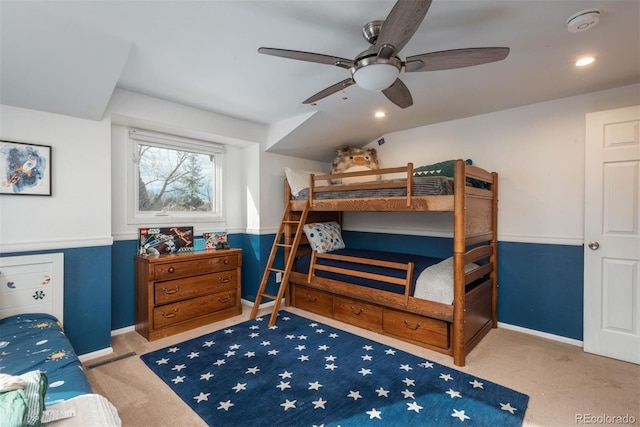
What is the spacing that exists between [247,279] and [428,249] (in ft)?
7.63

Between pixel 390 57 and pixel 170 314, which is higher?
pixel 390 57

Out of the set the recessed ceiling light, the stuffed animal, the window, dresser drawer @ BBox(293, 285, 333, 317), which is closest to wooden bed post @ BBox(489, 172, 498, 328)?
the recessed ceiling light

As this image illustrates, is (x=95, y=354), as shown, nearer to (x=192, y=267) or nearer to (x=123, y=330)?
(x=123, y=330)

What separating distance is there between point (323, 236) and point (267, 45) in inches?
91.6

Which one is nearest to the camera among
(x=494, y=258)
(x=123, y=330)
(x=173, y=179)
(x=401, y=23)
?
(x=401, y=23)

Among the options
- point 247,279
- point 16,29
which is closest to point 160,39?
point 16,29

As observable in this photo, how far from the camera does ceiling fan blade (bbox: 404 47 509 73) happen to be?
1502 mm

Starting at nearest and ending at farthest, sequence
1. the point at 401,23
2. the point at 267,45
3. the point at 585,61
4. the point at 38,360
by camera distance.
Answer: the point at 401,23
the point at 38,360
the point at 267,45
the point at 585,61

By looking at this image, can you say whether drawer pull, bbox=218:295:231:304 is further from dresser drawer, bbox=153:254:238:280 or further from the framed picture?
the framed picture

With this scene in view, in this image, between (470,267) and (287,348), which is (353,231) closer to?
(470,267)

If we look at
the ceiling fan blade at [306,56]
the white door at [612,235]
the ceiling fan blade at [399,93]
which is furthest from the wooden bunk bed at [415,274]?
the ceiling fan blade at [306,56]

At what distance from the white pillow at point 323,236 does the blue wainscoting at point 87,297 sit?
2.05 meters

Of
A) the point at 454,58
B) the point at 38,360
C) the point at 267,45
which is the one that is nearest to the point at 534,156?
the point at 454,58

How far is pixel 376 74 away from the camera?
1.63 meters
